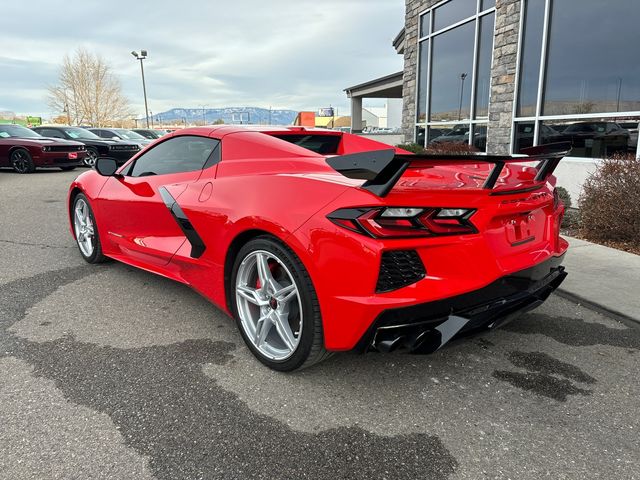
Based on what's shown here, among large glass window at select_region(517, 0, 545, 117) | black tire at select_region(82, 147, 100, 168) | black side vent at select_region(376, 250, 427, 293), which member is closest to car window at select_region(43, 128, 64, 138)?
black tire at select_region(82, 147, 100, 168)

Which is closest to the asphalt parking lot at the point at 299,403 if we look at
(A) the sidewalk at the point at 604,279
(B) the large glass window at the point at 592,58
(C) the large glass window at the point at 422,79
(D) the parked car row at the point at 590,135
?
(A) the sidewalk at the point at 604,279

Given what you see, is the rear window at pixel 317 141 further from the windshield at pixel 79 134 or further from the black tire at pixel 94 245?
the windshield at pixel 79 134

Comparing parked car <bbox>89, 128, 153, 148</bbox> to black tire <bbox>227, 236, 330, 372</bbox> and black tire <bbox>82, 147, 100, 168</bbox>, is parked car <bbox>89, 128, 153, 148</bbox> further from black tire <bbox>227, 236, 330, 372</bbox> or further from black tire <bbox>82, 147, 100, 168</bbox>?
black tire <bbox>227, 236, 330, 372</bbox>

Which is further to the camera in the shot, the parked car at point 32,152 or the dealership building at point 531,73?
the parked car at point 32,152

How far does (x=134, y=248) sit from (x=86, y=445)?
6.79ft

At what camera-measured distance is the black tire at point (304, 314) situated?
228 centimetres

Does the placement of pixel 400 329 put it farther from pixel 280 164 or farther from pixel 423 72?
pixel 423 72

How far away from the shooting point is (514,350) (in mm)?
2936

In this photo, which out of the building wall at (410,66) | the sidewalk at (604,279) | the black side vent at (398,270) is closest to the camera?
the black side vent at (398,270)

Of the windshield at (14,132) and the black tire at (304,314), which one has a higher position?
the windshield at (14,132)

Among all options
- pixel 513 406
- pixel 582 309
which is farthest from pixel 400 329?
pixel 582 309

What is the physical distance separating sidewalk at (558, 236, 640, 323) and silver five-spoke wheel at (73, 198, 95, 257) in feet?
14.4

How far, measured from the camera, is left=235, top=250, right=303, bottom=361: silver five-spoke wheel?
2541 mm

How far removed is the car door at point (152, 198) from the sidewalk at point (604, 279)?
3.17m
